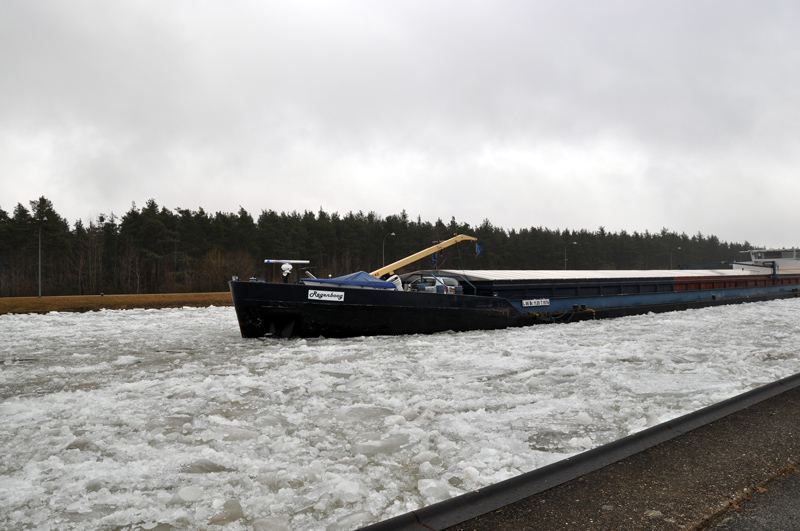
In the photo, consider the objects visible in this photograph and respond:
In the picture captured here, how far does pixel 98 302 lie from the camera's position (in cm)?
1611

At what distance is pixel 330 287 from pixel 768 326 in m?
10.7

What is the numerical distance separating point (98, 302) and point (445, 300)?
12.9m

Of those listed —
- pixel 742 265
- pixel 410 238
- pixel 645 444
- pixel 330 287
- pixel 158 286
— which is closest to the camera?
pixel 645 444

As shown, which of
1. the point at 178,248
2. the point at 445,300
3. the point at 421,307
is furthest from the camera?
the point at 178,248

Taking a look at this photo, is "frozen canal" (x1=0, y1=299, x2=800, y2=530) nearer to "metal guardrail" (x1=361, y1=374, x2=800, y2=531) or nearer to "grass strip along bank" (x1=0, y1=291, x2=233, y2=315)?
"metal guardrail" (x1=361, y1=374, x2=800, y2=531)

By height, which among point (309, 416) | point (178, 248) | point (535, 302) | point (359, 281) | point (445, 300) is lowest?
point (309, 416)

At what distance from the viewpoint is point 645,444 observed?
3.15m

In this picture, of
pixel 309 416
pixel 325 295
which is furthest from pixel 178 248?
pixel 309 416

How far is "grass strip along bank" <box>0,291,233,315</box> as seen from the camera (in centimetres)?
1475

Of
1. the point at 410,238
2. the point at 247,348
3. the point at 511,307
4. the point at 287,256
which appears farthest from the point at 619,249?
the point at 247,348

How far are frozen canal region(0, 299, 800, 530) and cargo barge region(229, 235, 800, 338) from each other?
2.76ft

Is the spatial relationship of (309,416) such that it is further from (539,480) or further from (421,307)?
(421,307)

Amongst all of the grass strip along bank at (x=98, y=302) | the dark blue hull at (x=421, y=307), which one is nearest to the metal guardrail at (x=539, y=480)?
the dark blue hull at (x=421, y=307)

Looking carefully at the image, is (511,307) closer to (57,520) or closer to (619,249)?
(57,520)
